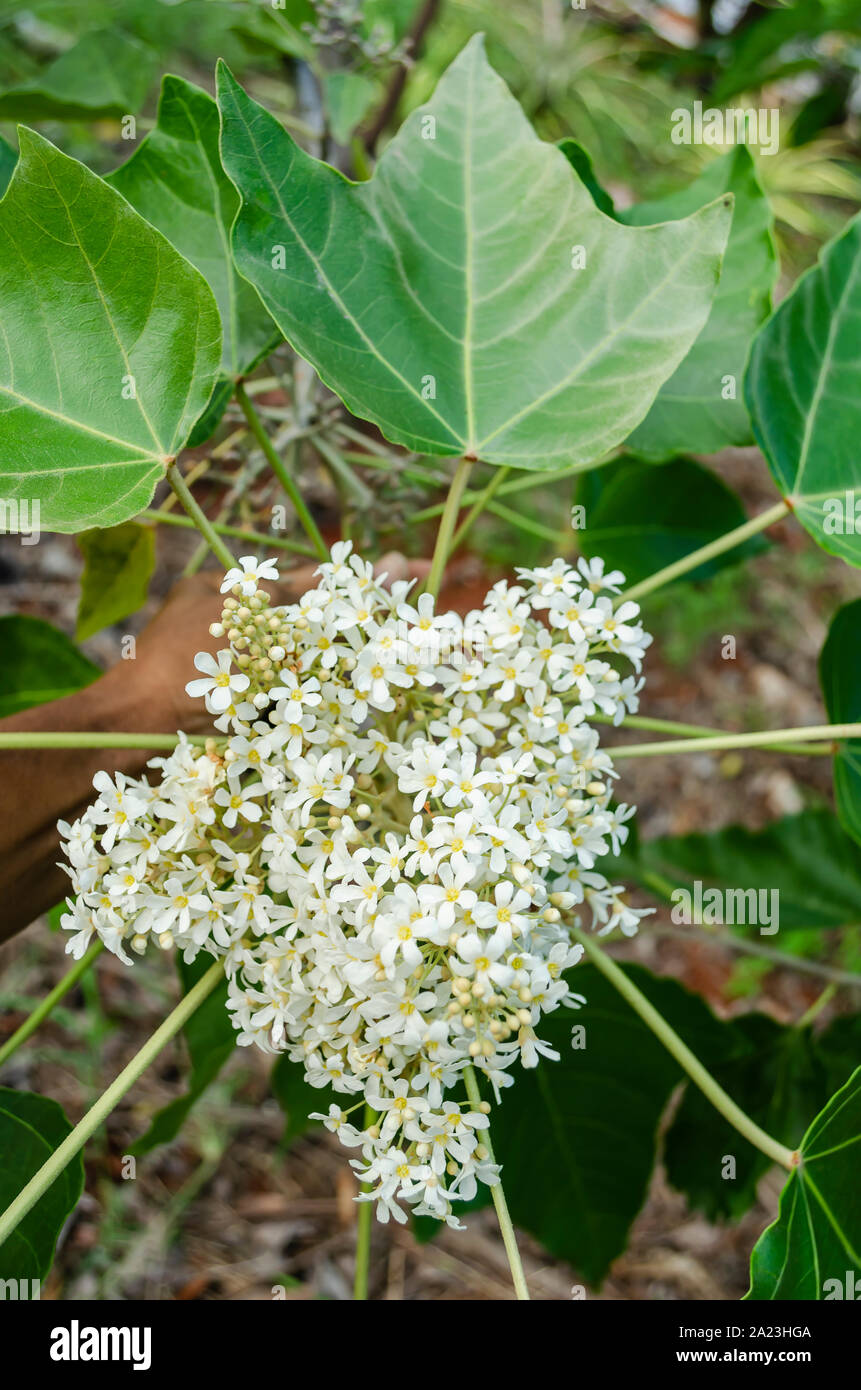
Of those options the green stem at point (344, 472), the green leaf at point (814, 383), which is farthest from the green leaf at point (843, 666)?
the green stem at point (344, 472)

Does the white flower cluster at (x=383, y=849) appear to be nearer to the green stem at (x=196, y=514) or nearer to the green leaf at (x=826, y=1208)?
the green stem at (x=196, y=514)

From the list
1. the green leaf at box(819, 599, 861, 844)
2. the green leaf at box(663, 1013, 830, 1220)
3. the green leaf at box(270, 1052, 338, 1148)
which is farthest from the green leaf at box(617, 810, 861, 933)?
the green leaf at box(270, 1052, 338, 1148)

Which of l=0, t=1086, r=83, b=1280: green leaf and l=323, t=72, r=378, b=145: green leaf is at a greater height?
l=323, t=72, r=378, b=145: green leaf

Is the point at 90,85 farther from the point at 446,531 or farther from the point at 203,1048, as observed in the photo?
the point at 203,1048

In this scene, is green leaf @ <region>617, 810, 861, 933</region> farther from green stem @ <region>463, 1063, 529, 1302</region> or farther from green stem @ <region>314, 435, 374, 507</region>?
green stem @ <region>463, 1063, 529, 1302</region>

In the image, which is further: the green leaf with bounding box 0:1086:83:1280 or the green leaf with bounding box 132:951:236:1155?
the green leaf with bounding box 132:951:236:1155

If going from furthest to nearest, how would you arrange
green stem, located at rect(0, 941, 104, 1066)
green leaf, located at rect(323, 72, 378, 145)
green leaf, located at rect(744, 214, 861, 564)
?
green leaf, located at rect(323, 72, 378, 145) → green leaf, located at rect(744, 214, 861, 564) → green stem, located at rect(0, 941, 104, 1066)
